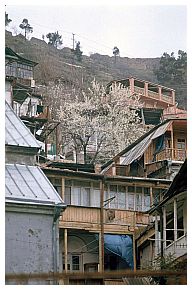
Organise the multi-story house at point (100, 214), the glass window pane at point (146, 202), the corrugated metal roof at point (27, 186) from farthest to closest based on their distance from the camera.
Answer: the glass window pane at point (146, 202), the multi-story house at point (100, 214), the corrugated metal roof at point (27, 186)

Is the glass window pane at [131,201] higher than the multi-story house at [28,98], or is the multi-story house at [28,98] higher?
the multi-story house at [28,98]

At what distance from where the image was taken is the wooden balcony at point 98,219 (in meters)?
12.9

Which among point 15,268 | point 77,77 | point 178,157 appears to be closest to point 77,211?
point 178,157

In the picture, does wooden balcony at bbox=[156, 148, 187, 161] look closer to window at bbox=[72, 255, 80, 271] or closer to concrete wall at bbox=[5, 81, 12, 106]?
window at bbox=[72, 255, 80, 271]

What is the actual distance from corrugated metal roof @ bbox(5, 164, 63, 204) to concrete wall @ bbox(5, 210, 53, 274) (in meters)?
0.23

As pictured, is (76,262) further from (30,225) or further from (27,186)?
(30,225)

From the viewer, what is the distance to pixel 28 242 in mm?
9656

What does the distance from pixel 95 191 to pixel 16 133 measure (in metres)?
3.25

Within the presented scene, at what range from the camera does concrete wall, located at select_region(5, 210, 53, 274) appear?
9.32 metres

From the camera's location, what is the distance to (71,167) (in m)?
13.8

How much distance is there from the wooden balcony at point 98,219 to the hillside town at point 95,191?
19mm

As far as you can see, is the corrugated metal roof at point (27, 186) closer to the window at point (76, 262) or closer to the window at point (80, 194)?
the window at point (76, 262)

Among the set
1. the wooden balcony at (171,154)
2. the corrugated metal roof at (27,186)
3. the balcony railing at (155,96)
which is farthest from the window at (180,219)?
the balcony railing at (155,96)

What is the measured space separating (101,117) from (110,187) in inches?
122
